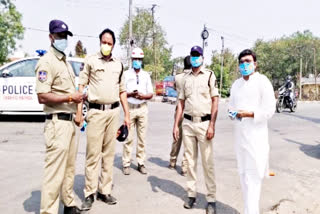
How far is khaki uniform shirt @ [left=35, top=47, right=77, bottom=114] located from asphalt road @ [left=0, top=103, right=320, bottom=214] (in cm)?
125

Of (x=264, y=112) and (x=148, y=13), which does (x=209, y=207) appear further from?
(x=148, y=13)

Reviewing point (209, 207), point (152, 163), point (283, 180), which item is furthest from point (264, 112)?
point (152, 163)

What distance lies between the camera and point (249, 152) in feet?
9.86

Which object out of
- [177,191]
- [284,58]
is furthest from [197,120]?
[284,58]

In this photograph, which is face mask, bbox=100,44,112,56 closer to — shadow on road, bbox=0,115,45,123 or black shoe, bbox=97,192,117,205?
black shoe, bbox=97,192,117,205

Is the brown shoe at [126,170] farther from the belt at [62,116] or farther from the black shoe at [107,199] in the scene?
the belt at [62,116]

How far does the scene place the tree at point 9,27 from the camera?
2767 cm

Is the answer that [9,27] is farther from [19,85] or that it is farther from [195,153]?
[195,153]

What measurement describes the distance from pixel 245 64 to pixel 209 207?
1596mm

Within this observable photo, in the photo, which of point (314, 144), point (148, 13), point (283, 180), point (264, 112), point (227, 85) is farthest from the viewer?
point (148, 13)

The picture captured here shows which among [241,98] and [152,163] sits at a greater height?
[241,98]

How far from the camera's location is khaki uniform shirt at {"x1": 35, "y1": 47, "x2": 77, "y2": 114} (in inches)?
112

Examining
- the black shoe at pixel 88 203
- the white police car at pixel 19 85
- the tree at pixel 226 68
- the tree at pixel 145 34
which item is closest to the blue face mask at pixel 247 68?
the black shoe at pixel 88 203

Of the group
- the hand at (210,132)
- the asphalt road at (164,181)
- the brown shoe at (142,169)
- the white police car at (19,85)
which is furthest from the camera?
the white police car at (19,85)
